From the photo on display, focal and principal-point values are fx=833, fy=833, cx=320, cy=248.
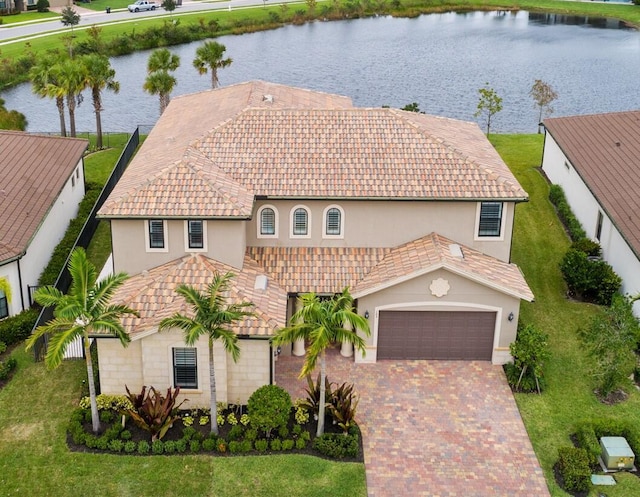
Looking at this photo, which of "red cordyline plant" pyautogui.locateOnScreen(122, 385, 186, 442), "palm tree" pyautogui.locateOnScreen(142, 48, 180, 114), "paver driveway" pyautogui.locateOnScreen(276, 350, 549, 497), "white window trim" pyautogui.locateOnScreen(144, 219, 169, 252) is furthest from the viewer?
"palm tree" pyautogui.locateOnScreen(142, 48, 180, 114)

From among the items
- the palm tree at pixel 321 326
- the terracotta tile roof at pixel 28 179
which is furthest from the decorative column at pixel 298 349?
the terracotta tile roof at pixel 28 179

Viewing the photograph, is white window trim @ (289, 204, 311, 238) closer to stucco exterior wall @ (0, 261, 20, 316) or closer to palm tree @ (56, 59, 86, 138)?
stucco exterior wall @ (0, 261, 20, 316)

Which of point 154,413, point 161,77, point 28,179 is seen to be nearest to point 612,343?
point 154,413

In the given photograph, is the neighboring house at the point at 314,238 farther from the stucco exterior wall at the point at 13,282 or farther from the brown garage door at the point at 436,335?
the stucco exterior wall at the point at 13,282

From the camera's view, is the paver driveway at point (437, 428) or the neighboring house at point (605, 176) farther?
the neighboring house at point (605, 176)

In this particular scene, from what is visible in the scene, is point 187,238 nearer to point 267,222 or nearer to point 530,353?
point 267,222

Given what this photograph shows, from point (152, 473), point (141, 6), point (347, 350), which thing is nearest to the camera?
point (152, 473)

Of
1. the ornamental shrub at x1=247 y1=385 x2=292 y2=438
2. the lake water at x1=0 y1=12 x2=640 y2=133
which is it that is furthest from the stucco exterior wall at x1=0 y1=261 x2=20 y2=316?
the lake water at x1=0 y1=12 x2=640 y2=133
